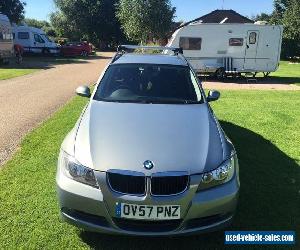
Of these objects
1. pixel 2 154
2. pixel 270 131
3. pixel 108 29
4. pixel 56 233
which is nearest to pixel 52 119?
pixel 2 154

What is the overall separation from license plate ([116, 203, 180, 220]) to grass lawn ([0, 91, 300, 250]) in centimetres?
55

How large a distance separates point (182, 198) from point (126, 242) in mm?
863

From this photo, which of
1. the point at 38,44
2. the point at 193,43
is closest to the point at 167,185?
the point at 193,43

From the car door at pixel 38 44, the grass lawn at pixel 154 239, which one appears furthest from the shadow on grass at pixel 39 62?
the grass lawn at pixel 154 239

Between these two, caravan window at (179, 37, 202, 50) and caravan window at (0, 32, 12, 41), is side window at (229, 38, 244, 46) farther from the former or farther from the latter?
caravan window at (0, 32, 12, 41)

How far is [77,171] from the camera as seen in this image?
12.4ft

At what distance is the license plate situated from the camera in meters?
3.52

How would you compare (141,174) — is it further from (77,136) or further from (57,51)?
(57,51)

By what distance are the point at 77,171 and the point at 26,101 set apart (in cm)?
892

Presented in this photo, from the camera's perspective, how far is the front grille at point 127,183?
3568mm

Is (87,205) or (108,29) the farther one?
(108,29)

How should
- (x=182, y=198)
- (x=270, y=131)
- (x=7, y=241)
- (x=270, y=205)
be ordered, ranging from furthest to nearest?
(x=270, y=131) → (x=270, y=205) → (x=7, y=241) → (x=182, y=198)

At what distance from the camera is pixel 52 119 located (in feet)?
31.0

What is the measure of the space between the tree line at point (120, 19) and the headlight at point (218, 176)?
39.4m
